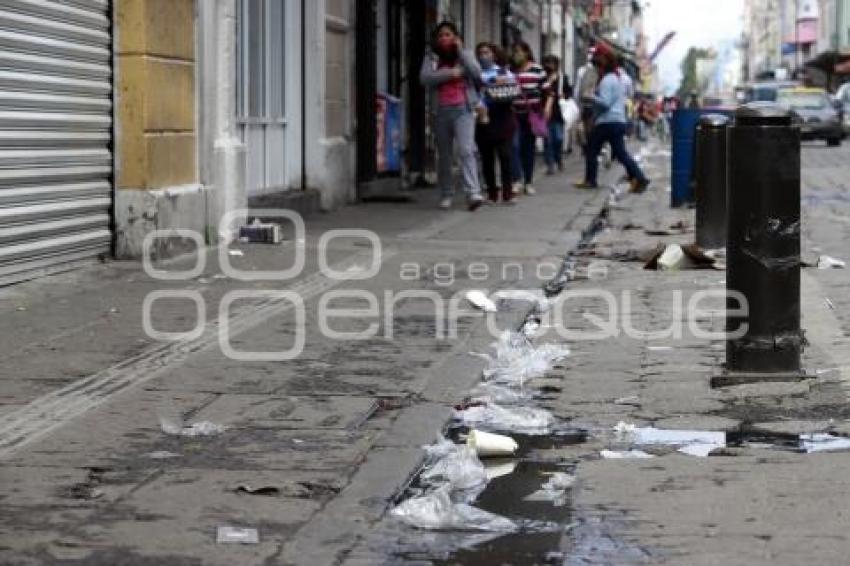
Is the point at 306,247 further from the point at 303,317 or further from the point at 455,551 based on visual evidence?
the point at 455,551

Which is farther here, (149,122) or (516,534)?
(149,122)

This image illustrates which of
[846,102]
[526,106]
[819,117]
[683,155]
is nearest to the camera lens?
[683,155]

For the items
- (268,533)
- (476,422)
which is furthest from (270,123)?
(268,533)

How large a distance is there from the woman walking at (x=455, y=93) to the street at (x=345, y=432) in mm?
5928

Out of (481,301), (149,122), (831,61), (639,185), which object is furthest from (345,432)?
(831,61)

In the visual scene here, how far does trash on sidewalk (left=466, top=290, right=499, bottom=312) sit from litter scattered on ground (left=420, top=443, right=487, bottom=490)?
3.59 meters

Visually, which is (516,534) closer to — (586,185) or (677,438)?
(677,438)

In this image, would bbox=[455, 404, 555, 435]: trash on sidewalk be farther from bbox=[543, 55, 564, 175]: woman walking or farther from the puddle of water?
bbox=[543, 55, 564, 175]: woman walking

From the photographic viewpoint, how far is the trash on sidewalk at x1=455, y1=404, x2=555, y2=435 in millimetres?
5719

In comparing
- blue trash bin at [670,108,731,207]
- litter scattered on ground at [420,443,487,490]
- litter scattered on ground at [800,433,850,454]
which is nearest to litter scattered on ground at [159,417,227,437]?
litter scattered on ground at [420,443,487,490]

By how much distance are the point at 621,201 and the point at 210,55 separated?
7.83m

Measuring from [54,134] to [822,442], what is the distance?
230 inches

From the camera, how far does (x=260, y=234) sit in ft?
39.6

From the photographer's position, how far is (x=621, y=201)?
717 inches
